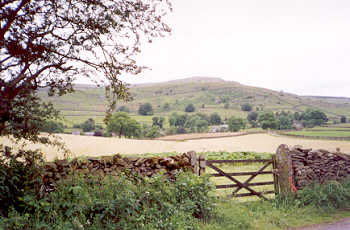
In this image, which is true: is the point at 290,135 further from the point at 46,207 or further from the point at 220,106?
the point at 220,106

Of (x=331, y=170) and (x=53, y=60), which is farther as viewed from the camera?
(x=331, y=170)

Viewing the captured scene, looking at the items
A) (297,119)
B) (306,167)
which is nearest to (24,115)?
(306,167)

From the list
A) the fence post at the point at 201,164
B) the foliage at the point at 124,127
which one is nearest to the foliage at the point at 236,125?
the foliage at the point at 124,127

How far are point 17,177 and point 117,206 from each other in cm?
239

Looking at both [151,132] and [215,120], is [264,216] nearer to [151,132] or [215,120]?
[151,132]

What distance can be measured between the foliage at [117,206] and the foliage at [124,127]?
297 feet

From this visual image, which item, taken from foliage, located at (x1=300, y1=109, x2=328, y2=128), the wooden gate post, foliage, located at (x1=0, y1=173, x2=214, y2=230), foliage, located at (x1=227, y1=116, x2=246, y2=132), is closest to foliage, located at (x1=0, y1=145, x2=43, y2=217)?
foliage, located at (x1=0, y1=173, x2=214, y2=230)

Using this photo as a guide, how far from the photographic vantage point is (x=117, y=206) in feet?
22.9

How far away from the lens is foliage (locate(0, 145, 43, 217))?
6.43 m

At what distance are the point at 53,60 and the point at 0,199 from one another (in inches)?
150

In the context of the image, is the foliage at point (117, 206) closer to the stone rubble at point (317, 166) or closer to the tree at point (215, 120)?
the stone rubble at point (317, 166)

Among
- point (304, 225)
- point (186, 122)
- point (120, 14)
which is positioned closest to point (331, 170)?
point (304, 225)

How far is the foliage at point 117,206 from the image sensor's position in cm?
630

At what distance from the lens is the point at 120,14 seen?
860 centimetres
